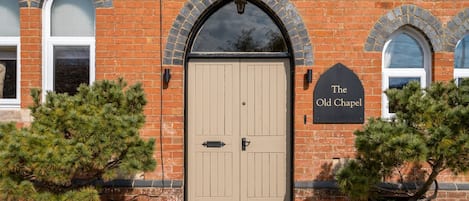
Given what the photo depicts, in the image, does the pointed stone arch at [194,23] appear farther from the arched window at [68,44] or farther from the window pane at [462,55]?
the window pane at [462,55]

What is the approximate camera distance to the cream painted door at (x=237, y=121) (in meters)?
5.77

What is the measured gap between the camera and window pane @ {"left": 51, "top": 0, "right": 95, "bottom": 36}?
5664 mm

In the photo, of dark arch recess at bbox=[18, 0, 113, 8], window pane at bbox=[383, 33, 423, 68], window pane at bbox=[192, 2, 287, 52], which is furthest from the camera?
window pane at bbox=[192, 2, 287, 52]

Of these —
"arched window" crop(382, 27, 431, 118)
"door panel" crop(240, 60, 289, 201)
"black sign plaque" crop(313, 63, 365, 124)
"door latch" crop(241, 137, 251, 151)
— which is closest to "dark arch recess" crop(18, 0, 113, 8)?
"door panel" crop(240, 60, 289, 201)

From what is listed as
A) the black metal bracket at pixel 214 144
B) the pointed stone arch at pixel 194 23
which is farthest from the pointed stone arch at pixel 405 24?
the black metal bracket at pixel 214 144

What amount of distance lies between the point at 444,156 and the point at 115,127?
326cm

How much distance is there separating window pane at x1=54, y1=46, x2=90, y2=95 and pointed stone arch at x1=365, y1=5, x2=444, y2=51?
3.79 metres

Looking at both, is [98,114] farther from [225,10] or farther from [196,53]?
[225,10]

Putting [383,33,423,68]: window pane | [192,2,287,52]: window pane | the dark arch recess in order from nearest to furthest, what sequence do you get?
1. the dark arch recess
2. [383,33,423,68]: window pane
3. [192,2,287,52]: window pane

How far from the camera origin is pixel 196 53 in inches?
227

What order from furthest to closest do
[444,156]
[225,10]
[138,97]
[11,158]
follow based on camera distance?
[225,10]
[138,97]
[444,156]
[11,158]

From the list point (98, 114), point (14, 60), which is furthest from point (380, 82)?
point (14, 60)

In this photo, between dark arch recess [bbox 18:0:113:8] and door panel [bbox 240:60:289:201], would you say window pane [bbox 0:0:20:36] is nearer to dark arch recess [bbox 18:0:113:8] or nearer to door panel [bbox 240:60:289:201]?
dark arch recess [bbox 18:0:113:8]

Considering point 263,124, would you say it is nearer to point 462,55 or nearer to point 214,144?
point 214,144
